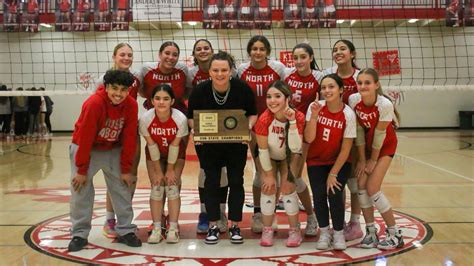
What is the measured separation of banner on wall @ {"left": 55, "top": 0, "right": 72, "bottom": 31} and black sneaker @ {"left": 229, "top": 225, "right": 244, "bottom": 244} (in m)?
8.29

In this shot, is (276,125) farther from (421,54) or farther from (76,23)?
(421,54)

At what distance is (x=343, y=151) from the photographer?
3.79m

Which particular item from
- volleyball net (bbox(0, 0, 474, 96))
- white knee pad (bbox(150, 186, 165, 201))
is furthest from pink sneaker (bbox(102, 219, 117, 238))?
volleyball net (bbox(0, 0, 474, 96))

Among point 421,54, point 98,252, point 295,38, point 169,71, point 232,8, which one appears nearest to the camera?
point 98,252

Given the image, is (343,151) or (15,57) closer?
(343,151)

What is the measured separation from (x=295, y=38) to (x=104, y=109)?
1129 centimetres

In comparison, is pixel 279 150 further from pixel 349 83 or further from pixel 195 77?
pixel 195 77

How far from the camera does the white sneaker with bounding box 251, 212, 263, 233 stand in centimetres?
438

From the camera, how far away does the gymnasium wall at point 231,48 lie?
14789 millimetres

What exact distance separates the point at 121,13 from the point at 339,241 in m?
8.30

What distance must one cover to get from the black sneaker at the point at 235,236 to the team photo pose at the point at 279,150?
0.57 feet

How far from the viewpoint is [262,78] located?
4449 millimetres

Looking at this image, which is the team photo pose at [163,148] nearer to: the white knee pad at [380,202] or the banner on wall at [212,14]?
the white knee pad at [380,202]

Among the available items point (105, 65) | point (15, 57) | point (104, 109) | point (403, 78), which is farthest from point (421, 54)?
point (104, 109)
